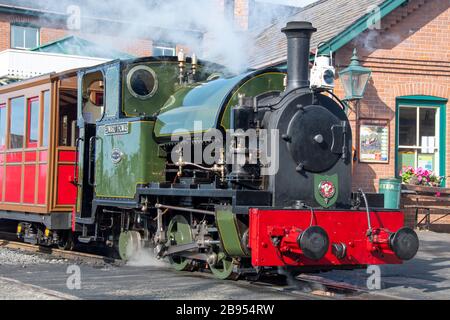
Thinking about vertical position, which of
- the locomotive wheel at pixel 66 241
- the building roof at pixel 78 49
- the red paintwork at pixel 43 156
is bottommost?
the locomotive wheel at pixel 66 241

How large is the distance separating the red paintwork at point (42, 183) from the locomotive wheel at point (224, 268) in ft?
11.6

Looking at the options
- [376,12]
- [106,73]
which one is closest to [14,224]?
[106,73]

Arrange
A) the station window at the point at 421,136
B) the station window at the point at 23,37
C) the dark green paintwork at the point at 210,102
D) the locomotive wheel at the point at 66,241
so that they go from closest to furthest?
the dark green paintwork at the point at 210,102 → the locomotive wheel at the point at 66,241 → the station window at the point at 421,136 → the station window at the point at 23,37

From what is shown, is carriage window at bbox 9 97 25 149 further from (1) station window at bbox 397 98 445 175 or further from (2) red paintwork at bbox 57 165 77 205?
(1) station window at bbox 397 98 445 175

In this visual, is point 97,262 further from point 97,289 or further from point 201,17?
point 201,17

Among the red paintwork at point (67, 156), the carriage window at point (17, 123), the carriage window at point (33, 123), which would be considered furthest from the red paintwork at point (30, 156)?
the red paintwork at point (67, 156)

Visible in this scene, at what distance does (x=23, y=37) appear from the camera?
2836 cm

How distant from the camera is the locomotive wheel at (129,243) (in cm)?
948

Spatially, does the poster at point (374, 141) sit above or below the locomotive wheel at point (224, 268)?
above

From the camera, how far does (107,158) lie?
973cm

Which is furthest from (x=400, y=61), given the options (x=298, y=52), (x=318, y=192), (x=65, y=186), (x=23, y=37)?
(x=23, y=37)

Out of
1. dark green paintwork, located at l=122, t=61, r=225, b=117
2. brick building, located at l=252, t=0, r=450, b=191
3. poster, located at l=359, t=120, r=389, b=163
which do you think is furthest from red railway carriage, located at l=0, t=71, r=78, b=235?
poster, located at l=359, t=120, r=389, b=163

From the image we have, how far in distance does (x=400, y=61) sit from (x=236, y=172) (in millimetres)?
8525

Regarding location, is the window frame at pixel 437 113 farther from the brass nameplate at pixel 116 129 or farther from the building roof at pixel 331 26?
the brass nameplate at pixel 116 129
